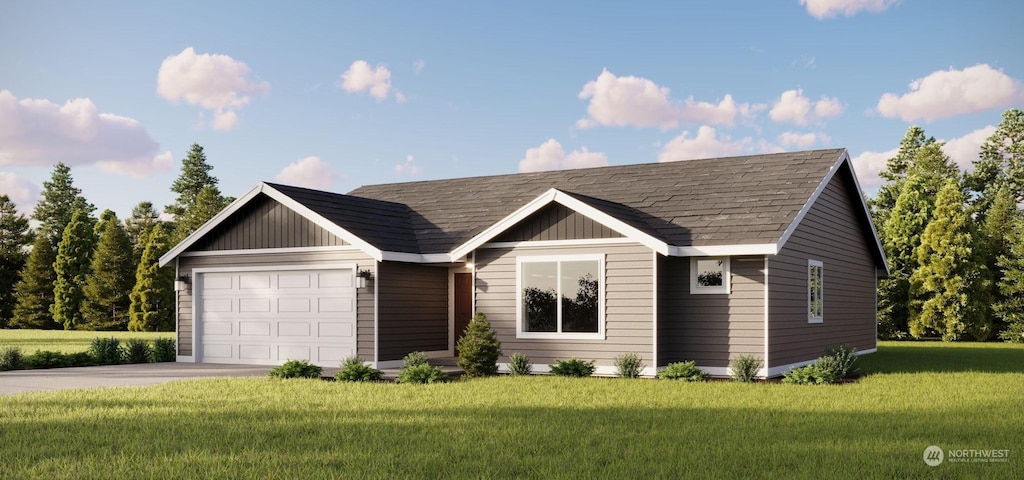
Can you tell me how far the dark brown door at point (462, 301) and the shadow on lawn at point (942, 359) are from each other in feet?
27.1

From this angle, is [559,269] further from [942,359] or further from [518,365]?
[942,359]

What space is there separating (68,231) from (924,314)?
40.5 m

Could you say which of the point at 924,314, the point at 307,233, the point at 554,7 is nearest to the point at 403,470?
the point at 307,233

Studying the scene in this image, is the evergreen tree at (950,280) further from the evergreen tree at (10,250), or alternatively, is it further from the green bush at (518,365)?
the evergreen tree at (10,250)

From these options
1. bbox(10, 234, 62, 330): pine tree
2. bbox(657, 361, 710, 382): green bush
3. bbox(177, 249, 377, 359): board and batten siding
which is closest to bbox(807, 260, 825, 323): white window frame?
bbox(657, 361, 710, 382): green bush

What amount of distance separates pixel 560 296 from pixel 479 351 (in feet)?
6.40

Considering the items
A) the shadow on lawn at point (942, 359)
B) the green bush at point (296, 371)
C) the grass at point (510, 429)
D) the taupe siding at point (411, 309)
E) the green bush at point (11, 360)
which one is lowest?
the shadow on lawn at point (942, 359)

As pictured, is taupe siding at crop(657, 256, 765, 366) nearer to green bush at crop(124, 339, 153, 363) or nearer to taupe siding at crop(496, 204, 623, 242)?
taupe siding at crop(496, 204, 623, 242)

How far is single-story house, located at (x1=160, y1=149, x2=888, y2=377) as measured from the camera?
1781 cm

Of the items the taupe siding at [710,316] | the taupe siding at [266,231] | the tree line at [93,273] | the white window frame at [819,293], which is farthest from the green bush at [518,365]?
the tree line at [93,273]

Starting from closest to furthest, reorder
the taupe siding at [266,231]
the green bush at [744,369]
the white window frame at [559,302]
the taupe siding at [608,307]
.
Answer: the green bush at [744,369], the taupe siding at [608,307], the white window frame at [559,302], the taupe siding at [266,231]

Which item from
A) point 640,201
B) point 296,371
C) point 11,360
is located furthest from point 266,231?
point 640,201

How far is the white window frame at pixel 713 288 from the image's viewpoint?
17859mm

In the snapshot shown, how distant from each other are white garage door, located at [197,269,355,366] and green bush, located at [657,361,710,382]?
6437 millimetres
